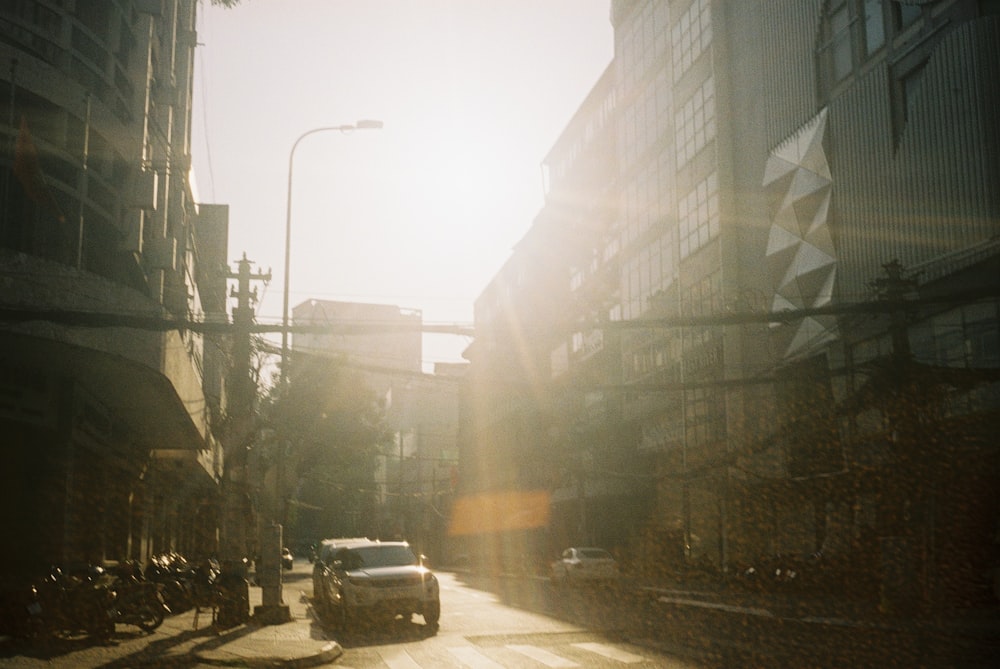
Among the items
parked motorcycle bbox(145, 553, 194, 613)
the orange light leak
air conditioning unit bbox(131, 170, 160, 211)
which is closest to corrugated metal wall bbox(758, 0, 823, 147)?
air conditioning unit bbox(131, 170, 160, 211)

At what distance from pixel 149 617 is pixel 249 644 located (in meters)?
3.35

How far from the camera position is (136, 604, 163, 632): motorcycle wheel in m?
18.6

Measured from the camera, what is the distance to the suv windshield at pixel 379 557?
2192 centimetres

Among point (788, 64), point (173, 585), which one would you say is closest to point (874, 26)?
point (788, 64)

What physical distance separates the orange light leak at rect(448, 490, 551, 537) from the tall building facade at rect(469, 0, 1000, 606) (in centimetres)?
1407

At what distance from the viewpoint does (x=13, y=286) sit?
643 inches

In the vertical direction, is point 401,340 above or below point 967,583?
above

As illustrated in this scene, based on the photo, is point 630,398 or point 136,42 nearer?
point 136,42

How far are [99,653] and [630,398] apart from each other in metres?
38.3

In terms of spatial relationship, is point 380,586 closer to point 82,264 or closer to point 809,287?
point 82,264

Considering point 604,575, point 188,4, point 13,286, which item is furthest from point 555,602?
point 188,4

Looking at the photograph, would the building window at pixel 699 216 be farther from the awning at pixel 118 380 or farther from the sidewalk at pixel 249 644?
the sidewalk at pixel 249 644

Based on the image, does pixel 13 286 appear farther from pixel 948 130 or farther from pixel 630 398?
pixel 630 398

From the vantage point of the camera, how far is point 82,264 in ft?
70.2
